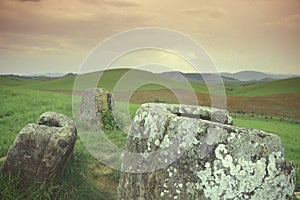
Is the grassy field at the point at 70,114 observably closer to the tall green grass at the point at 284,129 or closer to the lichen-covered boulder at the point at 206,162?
the tall green grass at the point at 284,129

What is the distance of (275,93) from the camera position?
35.3 feet

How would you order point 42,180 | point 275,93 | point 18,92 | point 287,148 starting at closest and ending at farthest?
point 42,180
point 287,148
point 275,93
point 18,92

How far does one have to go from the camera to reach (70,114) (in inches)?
503

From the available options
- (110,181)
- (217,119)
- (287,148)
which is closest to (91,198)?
(110,181)

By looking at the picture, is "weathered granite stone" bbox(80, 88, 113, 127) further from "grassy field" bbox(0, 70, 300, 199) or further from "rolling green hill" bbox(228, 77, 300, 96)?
"rolling green hill" bbox(228, 77, 300, 96)

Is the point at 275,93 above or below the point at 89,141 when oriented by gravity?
above

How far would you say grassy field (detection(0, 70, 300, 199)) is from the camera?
6.15 metres

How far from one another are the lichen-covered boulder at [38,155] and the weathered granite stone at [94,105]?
17.4 ft

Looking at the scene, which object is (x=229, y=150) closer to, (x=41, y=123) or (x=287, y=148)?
(x=41, y=123)

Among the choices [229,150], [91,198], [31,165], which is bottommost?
[91,198]

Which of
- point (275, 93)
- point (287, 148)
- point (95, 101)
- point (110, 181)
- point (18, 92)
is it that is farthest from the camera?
point (18, 92)

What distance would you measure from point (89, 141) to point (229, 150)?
618 centimetres

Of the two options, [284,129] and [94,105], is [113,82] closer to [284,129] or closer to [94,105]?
[94,105]

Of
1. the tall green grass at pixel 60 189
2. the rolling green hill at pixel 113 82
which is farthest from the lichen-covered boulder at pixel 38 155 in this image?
the rolling green hill at pixel 113 82
